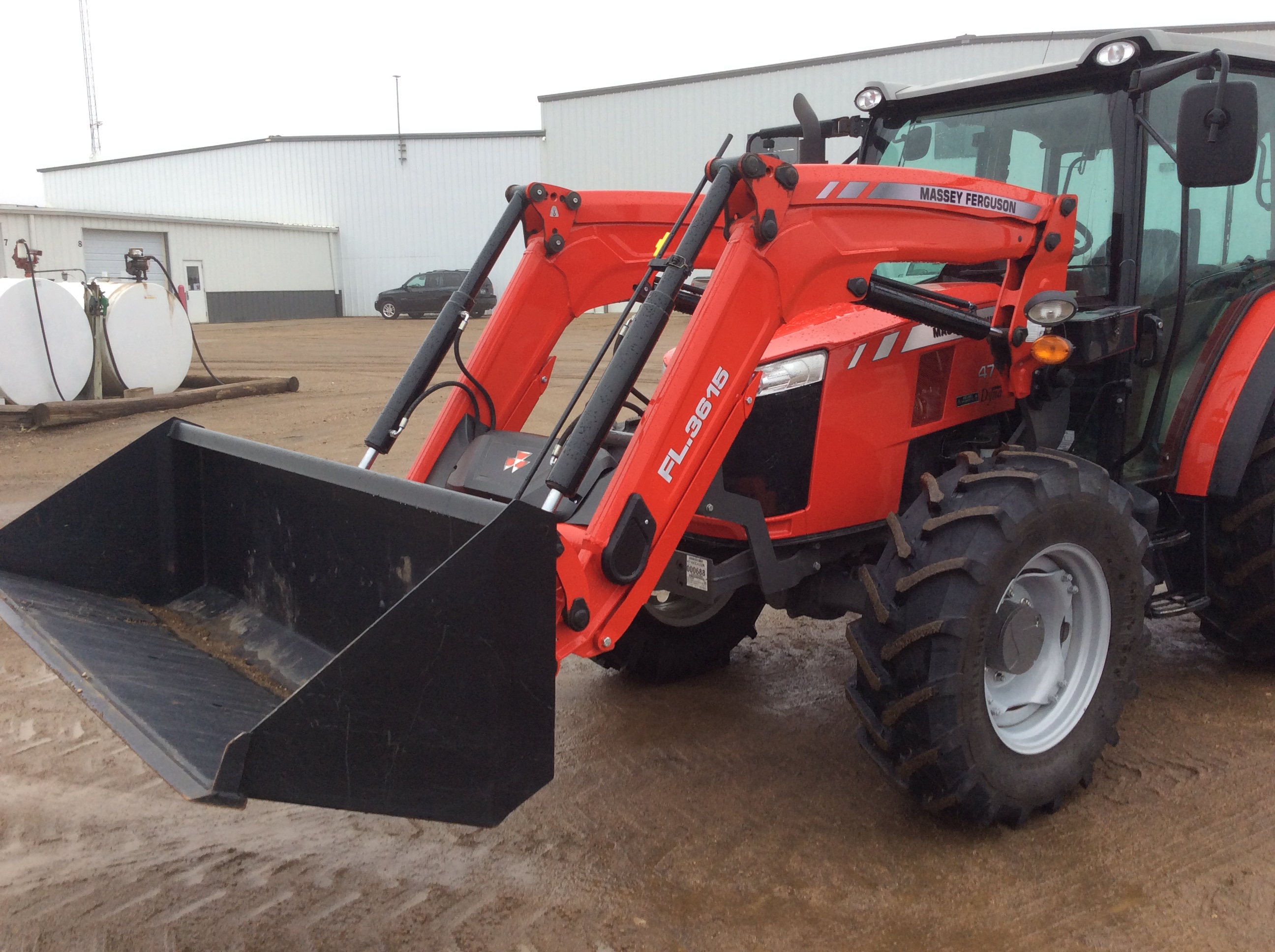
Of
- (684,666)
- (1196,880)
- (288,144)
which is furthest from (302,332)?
(1196,880)

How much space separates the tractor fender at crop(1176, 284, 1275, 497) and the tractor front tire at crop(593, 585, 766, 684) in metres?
1.62

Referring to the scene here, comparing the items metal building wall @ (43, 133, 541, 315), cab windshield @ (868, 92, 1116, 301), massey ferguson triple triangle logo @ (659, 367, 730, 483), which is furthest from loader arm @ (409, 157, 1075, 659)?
metal building wall @ (43, 133, 541, 315)

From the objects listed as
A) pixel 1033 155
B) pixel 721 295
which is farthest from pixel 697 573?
pixel 1033 155

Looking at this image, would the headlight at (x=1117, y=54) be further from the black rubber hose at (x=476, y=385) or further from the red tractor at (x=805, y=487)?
the black rubber hose at (x=476, y=385)

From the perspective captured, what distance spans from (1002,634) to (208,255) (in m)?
30.3

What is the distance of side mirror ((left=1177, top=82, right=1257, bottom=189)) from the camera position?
3031 mm

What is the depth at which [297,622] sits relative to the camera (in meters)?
3.23

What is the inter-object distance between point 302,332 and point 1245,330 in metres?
23.5

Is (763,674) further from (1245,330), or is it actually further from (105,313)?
(105,313)

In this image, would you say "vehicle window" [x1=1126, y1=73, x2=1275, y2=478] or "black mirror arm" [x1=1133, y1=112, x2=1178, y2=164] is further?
"vehicle window" [x1=1126, y1=73, x2=1275, y2=478]

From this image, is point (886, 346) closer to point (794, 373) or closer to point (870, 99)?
point (794, 373)

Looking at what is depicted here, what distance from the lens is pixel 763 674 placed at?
438 cm

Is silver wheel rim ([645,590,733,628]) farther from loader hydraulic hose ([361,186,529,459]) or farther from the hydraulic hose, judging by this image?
the hydraulic hose

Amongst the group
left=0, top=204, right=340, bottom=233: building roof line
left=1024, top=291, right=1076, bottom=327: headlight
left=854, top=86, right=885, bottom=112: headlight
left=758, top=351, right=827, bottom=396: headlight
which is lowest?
left=758, top=351, right=827, bottom=396: headlight
